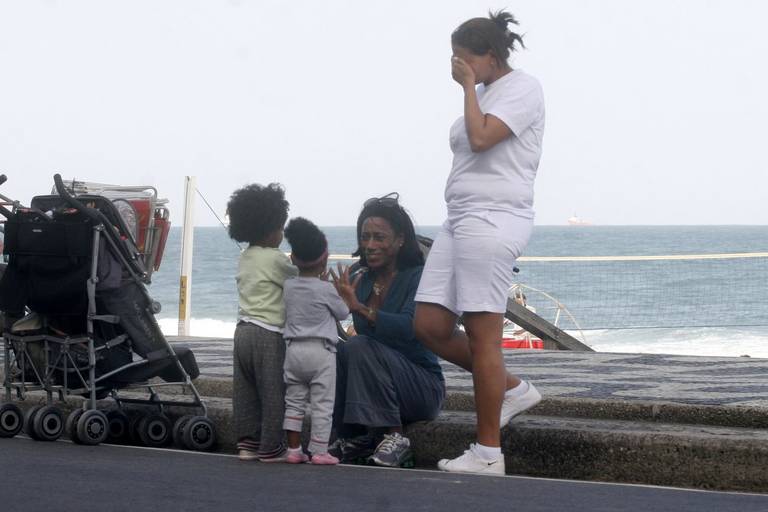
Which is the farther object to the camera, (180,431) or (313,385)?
(180,431)

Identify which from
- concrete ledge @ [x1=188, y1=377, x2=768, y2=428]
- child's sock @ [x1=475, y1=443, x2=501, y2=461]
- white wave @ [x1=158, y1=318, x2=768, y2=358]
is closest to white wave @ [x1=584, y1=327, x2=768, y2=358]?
white wave @ [x1=158, y1=318, x2=768, y2=358]

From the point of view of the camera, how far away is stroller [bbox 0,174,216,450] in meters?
7.22

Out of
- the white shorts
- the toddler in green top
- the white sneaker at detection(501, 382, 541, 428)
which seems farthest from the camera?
the toddler in green top

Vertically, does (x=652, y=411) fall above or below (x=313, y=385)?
below

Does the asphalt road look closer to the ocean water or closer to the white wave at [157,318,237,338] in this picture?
the ocean water

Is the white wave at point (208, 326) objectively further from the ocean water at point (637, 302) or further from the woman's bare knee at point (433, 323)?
the woman's bare knee at point (433, 323)

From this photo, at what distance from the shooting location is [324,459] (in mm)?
6512

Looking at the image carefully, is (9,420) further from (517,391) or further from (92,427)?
(517,391)

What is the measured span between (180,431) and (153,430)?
20 cm

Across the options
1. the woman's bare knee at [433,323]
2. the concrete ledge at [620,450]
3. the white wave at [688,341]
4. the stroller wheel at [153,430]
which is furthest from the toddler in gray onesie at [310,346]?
the white wave at [688,341]

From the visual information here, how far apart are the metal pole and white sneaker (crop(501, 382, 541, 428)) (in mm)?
9205

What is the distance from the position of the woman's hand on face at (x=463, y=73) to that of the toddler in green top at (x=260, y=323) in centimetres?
129

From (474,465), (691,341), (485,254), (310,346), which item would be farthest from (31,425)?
(691,341)

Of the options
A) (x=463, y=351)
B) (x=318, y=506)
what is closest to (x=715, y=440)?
(x=463, y=351)
